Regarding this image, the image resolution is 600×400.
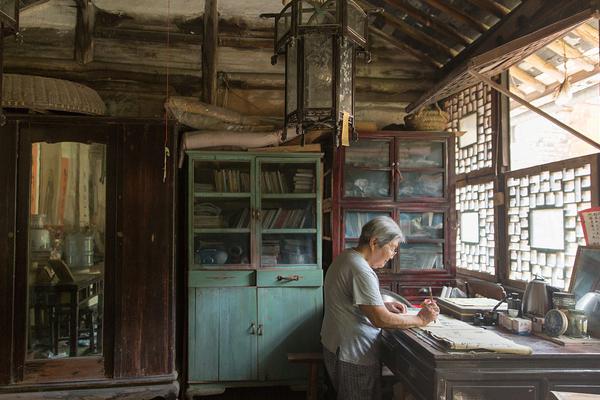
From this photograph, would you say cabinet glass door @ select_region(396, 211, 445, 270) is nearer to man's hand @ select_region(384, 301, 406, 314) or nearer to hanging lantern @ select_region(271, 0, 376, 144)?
man's hand @ select_region(384, 301, 406, 314)

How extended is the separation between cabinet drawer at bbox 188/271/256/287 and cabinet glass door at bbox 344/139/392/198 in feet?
3.80

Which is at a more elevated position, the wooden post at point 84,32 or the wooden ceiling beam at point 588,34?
the wooden post at point 84,32

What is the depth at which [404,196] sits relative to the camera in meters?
4.26

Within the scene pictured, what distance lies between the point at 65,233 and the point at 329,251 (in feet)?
7.07

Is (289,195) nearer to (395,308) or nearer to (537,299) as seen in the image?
(395,308)

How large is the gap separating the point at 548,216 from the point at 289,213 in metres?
2.04

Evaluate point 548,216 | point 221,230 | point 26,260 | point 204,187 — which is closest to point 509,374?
point 548,216

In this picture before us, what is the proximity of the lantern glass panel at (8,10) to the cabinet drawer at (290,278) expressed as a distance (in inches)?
99.9

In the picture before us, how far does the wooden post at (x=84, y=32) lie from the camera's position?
14.2 ft

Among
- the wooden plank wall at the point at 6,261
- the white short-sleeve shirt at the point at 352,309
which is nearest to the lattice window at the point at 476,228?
the white short-sleeve shirt at the point at 352,309

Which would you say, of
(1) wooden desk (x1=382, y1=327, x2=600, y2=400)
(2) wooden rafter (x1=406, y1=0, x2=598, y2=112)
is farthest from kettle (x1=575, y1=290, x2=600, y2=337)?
(2) wooden rafter (x1=406, y1=0, x2=598, y2=112)

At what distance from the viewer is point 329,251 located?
4320 millimetres

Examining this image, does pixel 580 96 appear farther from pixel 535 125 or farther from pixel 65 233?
pixel 65 233

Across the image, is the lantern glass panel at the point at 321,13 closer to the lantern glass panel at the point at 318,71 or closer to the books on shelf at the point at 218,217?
the lantern glass panel at the point at 318,71
